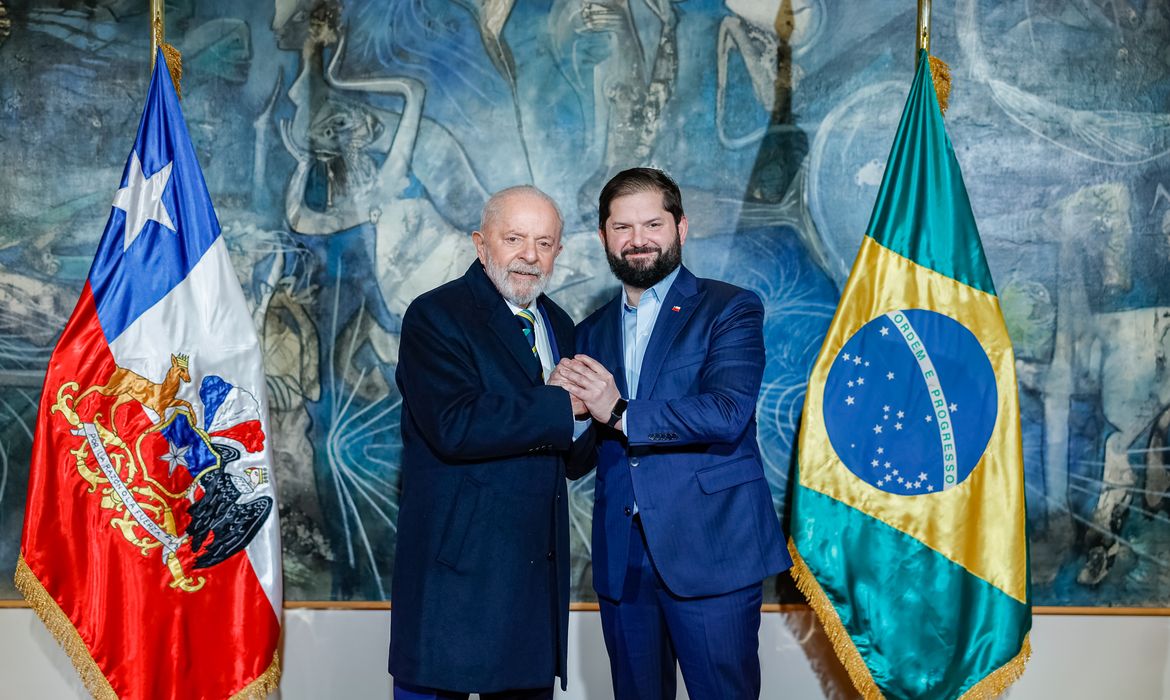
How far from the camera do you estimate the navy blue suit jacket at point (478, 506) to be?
2.46m

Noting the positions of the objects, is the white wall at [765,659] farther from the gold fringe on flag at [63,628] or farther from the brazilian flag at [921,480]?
the gold fringe on flag at [63,628]

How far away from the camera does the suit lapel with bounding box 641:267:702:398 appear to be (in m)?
2.71

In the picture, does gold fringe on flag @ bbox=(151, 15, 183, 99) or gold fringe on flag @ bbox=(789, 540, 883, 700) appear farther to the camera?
gold fringe on flag @ bbox=(151, 15, 183, 99)

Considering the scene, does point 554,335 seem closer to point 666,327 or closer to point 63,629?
point 666,327

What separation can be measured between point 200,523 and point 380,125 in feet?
→ 5.70

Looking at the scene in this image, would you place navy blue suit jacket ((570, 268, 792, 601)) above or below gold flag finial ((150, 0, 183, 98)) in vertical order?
below

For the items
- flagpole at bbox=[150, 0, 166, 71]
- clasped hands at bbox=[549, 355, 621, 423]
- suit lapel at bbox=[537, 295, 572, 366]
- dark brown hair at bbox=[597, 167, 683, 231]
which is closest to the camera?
clasped hands at bbox=[549, 355, 621, 423]

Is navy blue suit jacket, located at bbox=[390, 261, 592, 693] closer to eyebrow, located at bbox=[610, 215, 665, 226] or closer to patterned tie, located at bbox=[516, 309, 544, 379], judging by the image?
patterned tie, located at bbox=[516, 309, 544, 379]

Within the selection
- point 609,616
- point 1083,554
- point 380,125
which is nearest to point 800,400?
point 1083,554

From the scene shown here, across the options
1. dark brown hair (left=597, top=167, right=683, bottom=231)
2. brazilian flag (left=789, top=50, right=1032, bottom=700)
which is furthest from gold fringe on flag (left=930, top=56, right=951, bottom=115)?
dark brown hair (left=597, top=167, right=683, bottom=231)

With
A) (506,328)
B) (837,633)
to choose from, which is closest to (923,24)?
(506,328)

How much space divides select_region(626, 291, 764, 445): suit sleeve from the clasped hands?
6 centimetres

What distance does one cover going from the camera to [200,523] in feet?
10.5

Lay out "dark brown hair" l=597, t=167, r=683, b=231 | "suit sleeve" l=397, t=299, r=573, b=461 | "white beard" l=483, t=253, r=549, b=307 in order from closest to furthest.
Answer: "suit sleeve" l=397, t=299, r=573, b=461 → "white beard" l=483, t=253, r=549, b=307 → "dark brown hair" l=597, t=167, r=683, b=231
